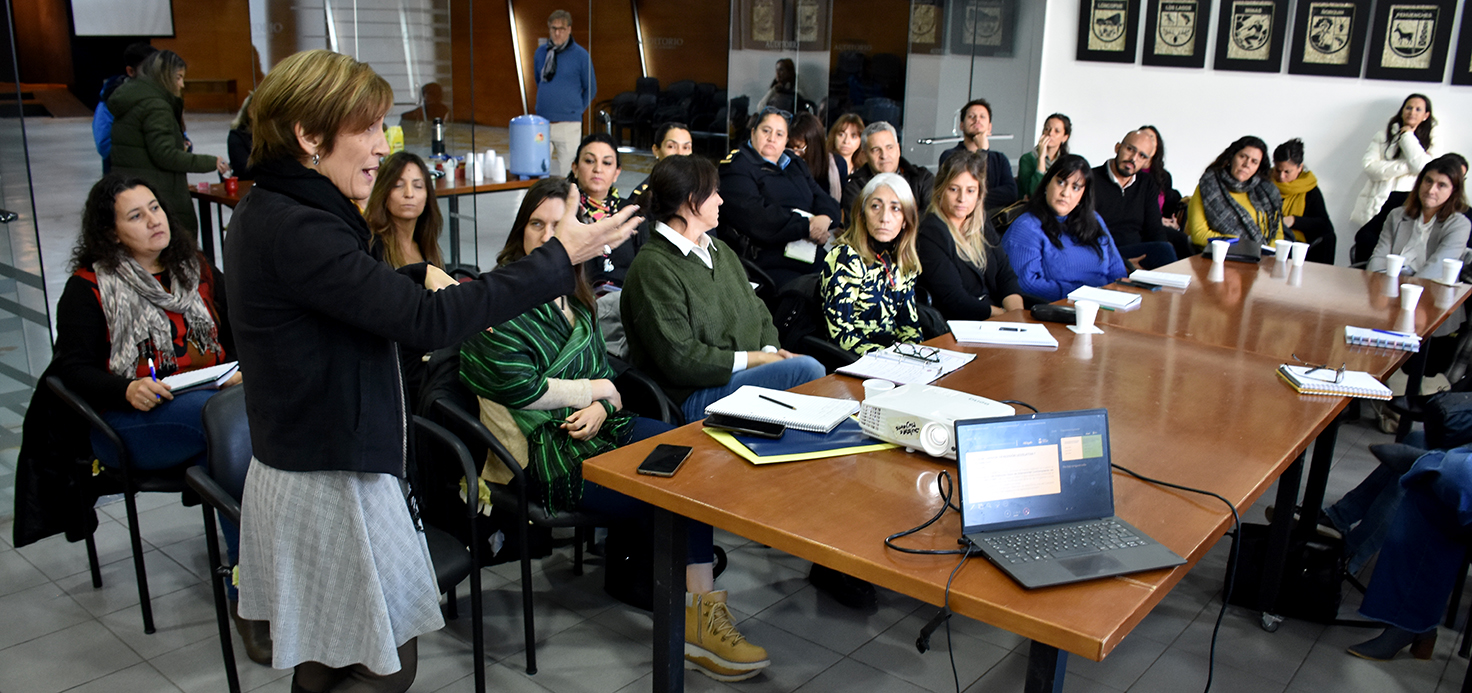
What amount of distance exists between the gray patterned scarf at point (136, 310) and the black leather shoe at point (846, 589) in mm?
1939

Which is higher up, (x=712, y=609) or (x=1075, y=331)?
(x=1075, y=331)

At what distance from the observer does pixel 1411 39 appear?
273 inches

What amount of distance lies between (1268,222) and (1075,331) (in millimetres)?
3548

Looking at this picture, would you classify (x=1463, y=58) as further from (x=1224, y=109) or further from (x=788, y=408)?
(x=788, y=408)

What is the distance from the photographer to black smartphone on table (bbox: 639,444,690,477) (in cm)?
195

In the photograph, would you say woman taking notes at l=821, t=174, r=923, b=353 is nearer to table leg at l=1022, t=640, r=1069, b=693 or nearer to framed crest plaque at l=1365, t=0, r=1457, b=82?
table leg at l=1022, t=640, r=1069, b=693

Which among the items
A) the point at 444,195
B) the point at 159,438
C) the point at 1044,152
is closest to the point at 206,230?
the point at 444,195

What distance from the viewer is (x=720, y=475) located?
195cm

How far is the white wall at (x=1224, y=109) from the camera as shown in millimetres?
7145

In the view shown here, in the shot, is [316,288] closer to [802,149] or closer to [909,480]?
[909,480]

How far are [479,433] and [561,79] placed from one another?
427 cm

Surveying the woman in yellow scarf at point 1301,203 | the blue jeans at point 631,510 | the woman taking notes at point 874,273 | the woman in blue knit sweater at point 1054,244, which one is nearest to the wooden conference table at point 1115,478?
the blue jeans at point 631,510

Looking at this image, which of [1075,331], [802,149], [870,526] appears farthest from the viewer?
[802,149]

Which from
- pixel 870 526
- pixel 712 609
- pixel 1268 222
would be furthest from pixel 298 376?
pixel 1268 222
